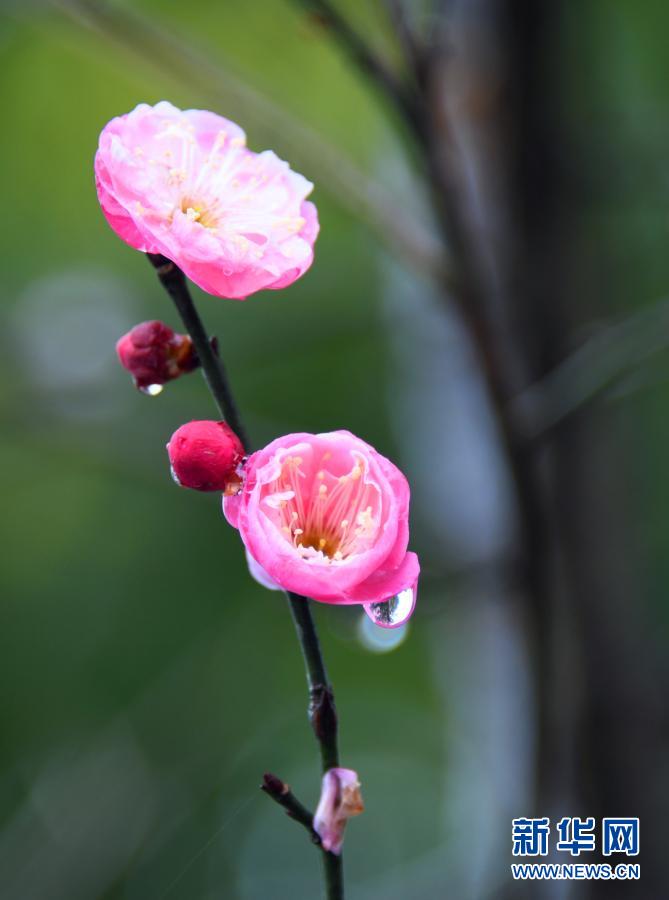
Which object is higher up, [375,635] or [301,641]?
[301,641]

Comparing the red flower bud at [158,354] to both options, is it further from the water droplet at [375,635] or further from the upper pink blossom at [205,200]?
the water droplet at [375,635]

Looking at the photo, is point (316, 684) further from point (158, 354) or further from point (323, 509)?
point (158, 354)

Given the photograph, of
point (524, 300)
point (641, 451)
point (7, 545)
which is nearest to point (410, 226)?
point (524, 300)

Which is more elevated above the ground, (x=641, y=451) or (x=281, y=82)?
(x=281, y=82)

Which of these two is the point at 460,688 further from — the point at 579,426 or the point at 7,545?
the point at 7,545

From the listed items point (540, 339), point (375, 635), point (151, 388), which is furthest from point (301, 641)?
point (540, 339)
